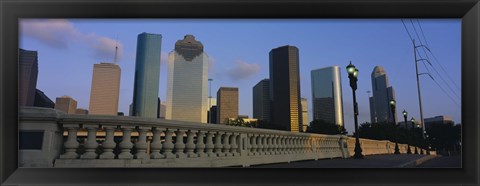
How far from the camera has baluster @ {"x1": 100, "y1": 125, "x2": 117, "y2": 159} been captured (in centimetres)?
267

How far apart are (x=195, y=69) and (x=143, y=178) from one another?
6952mm

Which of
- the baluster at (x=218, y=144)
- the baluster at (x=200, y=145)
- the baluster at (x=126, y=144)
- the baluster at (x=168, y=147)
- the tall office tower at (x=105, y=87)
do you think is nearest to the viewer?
the baluster at (x=126, y=144)

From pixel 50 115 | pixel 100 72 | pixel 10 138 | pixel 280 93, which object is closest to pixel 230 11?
pixel 50 115

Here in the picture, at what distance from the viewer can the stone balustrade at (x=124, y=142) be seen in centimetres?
255

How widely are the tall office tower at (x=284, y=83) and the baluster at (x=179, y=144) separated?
14.3 feet

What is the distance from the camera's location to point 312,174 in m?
2.62

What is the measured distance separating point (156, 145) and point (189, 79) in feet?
22.6

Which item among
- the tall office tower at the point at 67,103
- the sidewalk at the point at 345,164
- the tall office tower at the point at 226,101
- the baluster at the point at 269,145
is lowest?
the sidewalk at the point at 345,164

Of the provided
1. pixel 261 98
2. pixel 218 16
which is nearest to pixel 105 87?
pixel 218 16

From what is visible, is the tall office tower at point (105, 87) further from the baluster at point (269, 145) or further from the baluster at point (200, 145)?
the baluster at point (269, 145)

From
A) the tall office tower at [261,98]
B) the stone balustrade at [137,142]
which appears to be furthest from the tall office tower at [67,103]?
the tall office tower at [261,98]

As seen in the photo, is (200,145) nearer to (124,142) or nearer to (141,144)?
(141,144)

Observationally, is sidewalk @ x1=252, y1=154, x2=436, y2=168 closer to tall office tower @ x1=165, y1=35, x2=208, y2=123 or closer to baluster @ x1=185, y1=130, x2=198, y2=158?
baluster @ x1=185, y1=130, x2=198, y2=158

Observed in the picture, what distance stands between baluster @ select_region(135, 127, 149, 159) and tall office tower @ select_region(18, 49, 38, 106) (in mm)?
933
